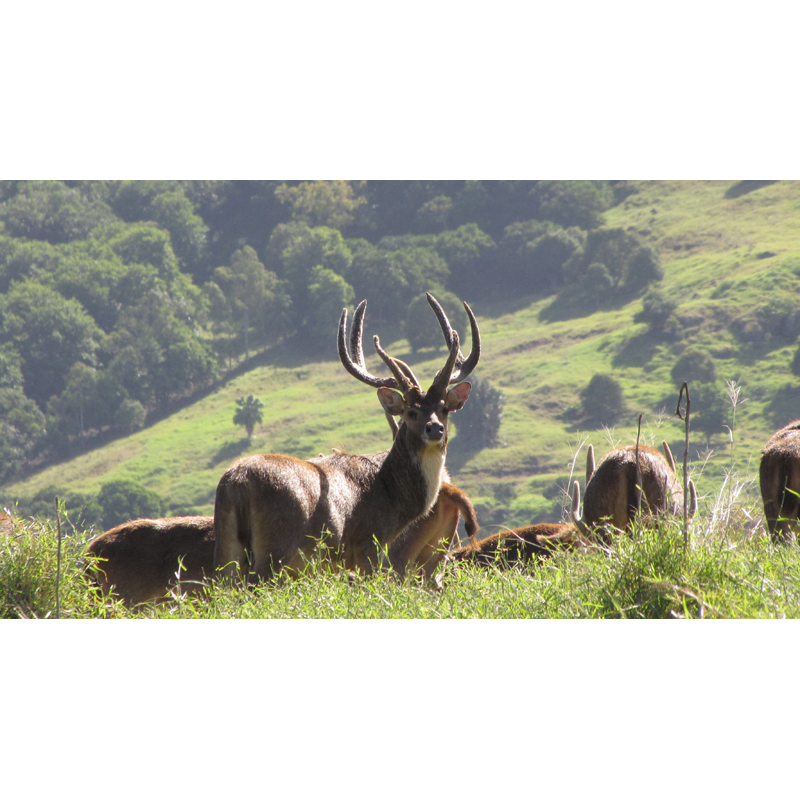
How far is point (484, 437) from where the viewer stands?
89375 mm

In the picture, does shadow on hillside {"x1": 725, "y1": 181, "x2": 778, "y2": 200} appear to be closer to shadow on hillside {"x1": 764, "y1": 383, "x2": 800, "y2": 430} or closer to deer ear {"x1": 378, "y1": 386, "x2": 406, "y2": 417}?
shadow on hillside {"x1": 764, "y1": 383, "x2": 800, "y2": 430}

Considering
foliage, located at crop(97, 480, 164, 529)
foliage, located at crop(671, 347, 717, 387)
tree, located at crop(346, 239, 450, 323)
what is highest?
tree, located at crop(346, 239, 450, 323)

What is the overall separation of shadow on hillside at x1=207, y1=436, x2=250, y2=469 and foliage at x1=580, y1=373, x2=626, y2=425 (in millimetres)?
32317

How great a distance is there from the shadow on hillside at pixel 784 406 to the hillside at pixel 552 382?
0.12m

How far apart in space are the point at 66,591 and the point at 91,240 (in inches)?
4989

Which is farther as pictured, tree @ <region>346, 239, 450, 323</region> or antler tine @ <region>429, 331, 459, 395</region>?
tree @ <region>346, 239, 450, 323</region>

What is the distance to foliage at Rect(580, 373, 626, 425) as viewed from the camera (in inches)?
3497

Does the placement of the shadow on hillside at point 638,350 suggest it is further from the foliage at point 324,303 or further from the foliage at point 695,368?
the foliage at point 324,303

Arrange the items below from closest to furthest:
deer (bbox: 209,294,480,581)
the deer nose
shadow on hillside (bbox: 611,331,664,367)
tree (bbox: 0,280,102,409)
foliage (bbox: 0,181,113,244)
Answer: deer (bbox: 209,294,480,581) < the deer nose < shadow on hillside (bbox: 611,331,664,367) < tree (bbox: 0,280,102,409) < foliage (bbox: 0,181,113,244)

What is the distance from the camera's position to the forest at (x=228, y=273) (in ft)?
339

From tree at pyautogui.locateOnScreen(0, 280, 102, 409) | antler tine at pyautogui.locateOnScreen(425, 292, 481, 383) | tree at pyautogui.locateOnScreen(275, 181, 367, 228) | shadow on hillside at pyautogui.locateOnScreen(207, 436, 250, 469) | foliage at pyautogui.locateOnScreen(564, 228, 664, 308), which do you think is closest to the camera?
antler tine at pyautogui.locateOnScreen(425, 292, 481, 383)

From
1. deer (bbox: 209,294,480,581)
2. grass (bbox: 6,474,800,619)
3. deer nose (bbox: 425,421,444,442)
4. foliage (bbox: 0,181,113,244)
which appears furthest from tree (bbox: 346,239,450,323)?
grass (bbox: 6,474,800,619)

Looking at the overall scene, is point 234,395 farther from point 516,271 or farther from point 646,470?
point 646,470

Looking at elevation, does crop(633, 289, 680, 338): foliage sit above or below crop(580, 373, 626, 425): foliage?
above
